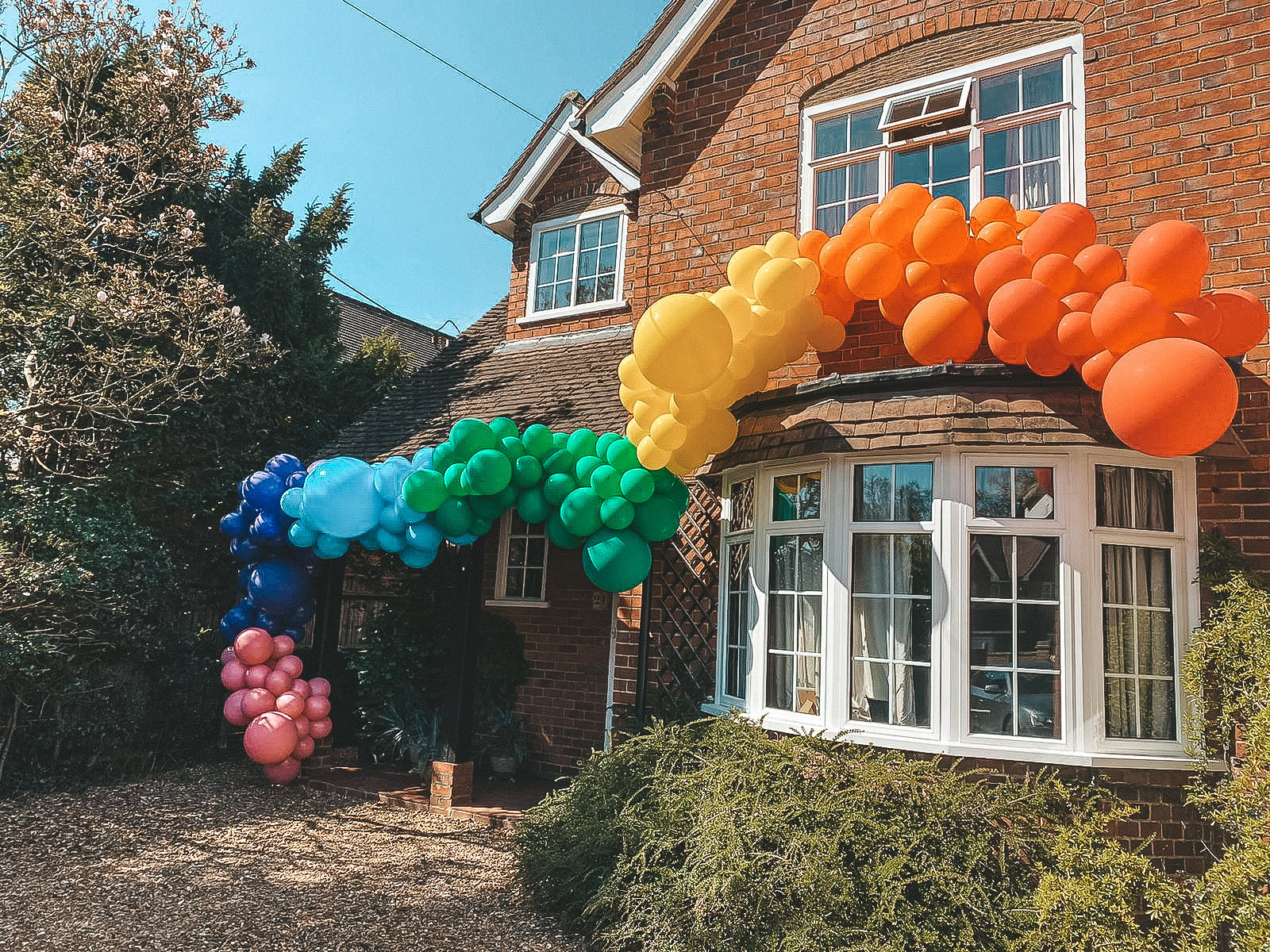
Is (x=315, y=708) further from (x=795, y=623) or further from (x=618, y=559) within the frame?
(x=795, y=623)

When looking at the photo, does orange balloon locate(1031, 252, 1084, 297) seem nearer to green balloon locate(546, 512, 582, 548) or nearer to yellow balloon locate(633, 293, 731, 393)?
yellow balloon locate(633, 293, 731, 393)

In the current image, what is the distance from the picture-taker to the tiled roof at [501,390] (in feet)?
28.6

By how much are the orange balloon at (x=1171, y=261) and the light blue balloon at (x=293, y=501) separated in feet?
21.4

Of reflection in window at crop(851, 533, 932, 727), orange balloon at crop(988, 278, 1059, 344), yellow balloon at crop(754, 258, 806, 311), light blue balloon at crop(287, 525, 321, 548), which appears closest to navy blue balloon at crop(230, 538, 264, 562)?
light blue balloon at crop(287, 525, 321, 548)

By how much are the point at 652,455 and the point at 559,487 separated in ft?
3.14

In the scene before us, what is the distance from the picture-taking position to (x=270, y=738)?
8.25 metres

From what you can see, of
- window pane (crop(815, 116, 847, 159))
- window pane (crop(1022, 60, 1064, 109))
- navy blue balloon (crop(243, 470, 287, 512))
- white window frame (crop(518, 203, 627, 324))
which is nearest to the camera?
window pane (crop(1022, 60, 1064, 109))

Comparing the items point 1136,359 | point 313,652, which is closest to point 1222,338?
point 1136,359

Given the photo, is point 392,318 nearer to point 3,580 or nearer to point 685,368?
point 3,580

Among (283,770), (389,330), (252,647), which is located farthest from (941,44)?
(389,330)

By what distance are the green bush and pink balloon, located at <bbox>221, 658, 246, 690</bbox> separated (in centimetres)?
429

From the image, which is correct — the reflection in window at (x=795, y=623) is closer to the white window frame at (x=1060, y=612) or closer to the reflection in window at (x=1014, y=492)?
the white window frame at (x=1060, y=612)

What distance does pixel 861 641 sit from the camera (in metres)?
5.81

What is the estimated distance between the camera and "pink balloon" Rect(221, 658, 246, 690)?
8.45 m
